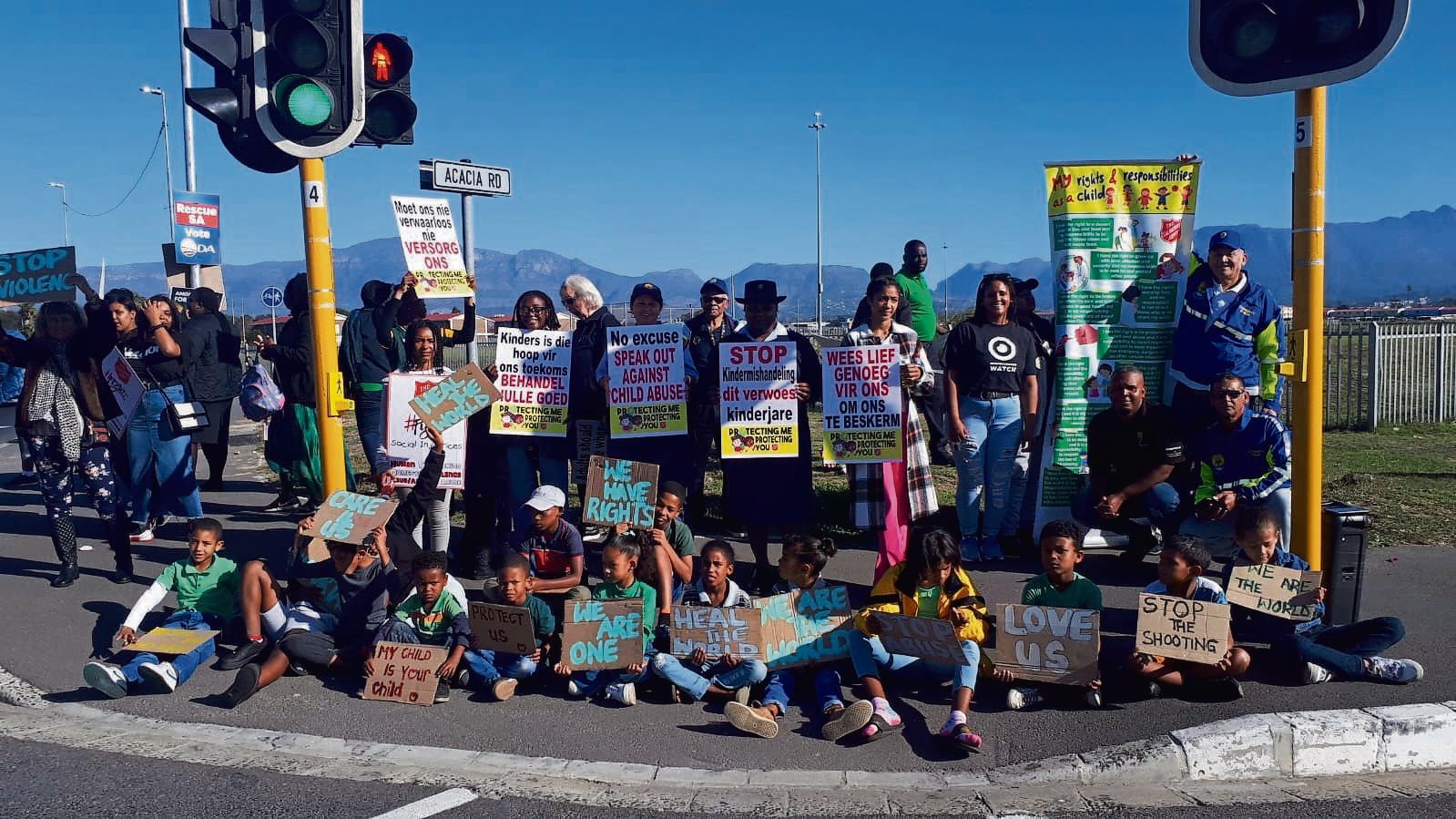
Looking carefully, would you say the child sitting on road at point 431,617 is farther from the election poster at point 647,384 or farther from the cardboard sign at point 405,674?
the election poster at point 647,384

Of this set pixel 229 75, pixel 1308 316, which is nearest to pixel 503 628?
pixel 229 75

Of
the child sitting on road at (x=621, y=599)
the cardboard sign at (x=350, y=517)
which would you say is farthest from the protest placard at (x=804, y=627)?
the cardboard sign at (x=350, y=517)

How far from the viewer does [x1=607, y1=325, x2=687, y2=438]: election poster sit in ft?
23.5

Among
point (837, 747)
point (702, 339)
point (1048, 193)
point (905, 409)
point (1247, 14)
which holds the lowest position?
point (837, 747)

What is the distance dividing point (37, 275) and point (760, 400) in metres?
7.14

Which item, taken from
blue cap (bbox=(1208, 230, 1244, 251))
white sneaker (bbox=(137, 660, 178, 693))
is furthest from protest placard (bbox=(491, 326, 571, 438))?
blue cap (bbox=(1208, 230, 1244, 251))

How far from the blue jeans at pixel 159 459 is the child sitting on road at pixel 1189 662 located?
22.7ft

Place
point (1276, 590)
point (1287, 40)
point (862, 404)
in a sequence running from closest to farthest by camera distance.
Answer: point (1287, 40), point (1276, 590), point (862, 404)

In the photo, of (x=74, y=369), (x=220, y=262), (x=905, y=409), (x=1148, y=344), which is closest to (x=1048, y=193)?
(x=1148, y=344)

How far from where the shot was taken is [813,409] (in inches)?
674

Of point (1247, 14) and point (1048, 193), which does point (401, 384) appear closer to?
point (1048, 193)

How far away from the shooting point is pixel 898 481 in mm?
6801

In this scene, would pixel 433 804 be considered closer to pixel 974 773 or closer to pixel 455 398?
pixel 974 773

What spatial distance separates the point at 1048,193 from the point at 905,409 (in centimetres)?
209
